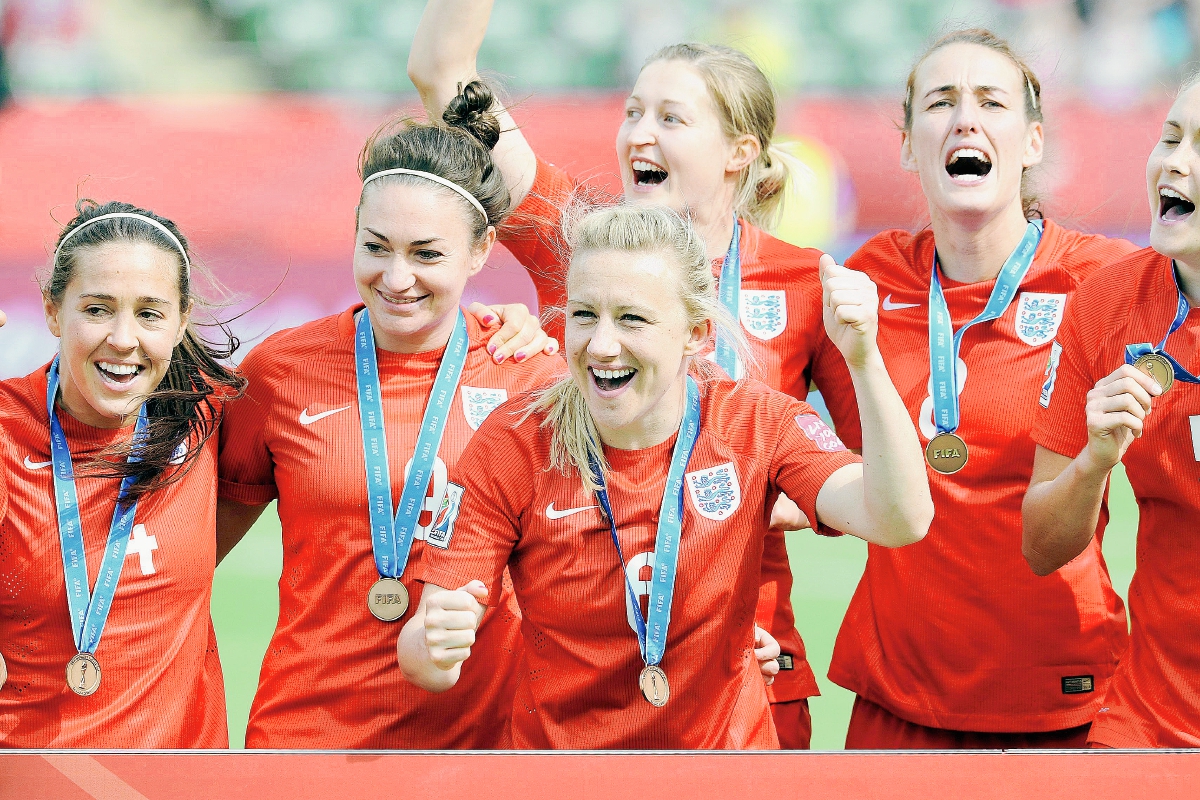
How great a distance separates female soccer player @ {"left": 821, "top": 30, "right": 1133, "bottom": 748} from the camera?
2.69 m

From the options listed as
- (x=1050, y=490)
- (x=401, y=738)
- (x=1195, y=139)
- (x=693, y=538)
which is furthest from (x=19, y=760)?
(x=1195, y=139)

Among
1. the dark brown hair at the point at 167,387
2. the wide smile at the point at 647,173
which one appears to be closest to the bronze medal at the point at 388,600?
the dark brown hair at the point at 167,387

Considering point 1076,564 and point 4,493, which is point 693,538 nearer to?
point 1076,564

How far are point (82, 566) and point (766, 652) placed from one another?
1.25 meters

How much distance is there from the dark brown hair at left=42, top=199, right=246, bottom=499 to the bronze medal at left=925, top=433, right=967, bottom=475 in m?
1.39

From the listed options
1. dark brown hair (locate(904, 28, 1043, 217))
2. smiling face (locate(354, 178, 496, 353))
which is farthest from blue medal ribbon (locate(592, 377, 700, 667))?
dark brown hair (locate(904, 28, 1043, 217))

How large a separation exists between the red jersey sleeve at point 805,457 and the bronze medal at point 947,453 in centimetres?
49

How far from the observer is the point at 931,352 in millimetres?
2752

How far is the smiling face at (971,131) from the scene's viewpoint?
2.83m

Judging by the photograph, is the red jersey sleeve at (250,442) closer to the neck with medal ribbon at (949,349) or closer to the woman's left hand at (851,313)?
the woman's left hand at (851,313)

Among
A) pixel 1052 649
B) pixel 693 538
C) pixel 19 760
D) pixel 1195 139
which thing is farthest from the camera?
pixel 1052 649

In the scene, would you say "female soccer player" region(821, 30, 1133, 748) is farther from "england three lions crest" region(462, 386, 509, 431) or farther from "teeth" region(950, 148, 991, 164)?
"england three lions crest" region(462, 386, 509, 431)

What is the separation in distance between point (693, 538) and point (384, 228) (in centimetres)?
86

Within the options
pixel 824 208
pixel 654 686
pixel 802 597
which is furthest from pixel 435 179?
pixel 824 208
